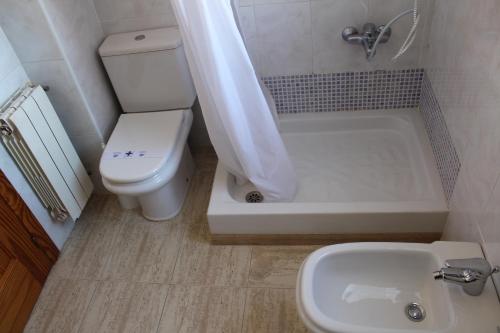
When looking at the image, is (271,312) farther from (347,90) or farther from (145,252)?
(347,90)

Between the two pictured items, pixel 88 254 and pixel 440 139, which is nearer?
pixel 440 139

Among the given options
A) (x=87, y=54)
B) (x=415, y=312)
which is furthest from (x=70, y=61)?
(x=415, y=312)

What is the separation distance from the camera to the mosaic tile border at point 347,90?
2.22m

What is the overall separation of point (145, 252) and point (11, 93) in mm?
968

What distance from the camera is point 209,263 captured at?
2.00m

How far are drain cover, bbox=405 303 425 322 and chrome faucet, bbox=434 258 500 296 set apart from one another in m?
0.18

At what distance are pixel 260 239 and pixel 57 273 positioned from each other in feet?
3.40

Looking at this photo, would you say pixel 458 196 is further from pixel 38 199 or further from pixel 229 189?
pixel 38 199

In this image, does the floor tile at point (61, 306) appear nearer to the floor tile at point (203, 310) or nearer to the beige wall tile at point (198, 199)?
the floor tile at point (203, 310)

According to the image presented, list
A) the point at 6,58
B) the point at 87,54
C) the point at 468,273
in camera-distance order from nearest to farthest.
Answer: the point at 468,273 → the point at 6,58 → the point at 87,54

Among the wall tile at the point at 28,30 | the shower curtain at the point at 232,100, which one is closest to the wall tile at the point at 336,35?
the shower curtain at the point at 232,100

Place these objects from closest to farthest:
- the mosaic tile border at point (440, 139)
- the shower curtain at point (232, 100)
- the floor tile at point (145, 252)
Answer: the shower curtain at point (232, 100)
the mosaic tile border at point (440, 139)
the floor tile at point (145, 252)

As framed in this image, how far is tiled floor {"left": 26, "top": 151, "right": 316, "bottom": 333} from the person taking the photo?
179 centimetres

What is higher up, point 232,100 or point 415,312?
point 232,100
